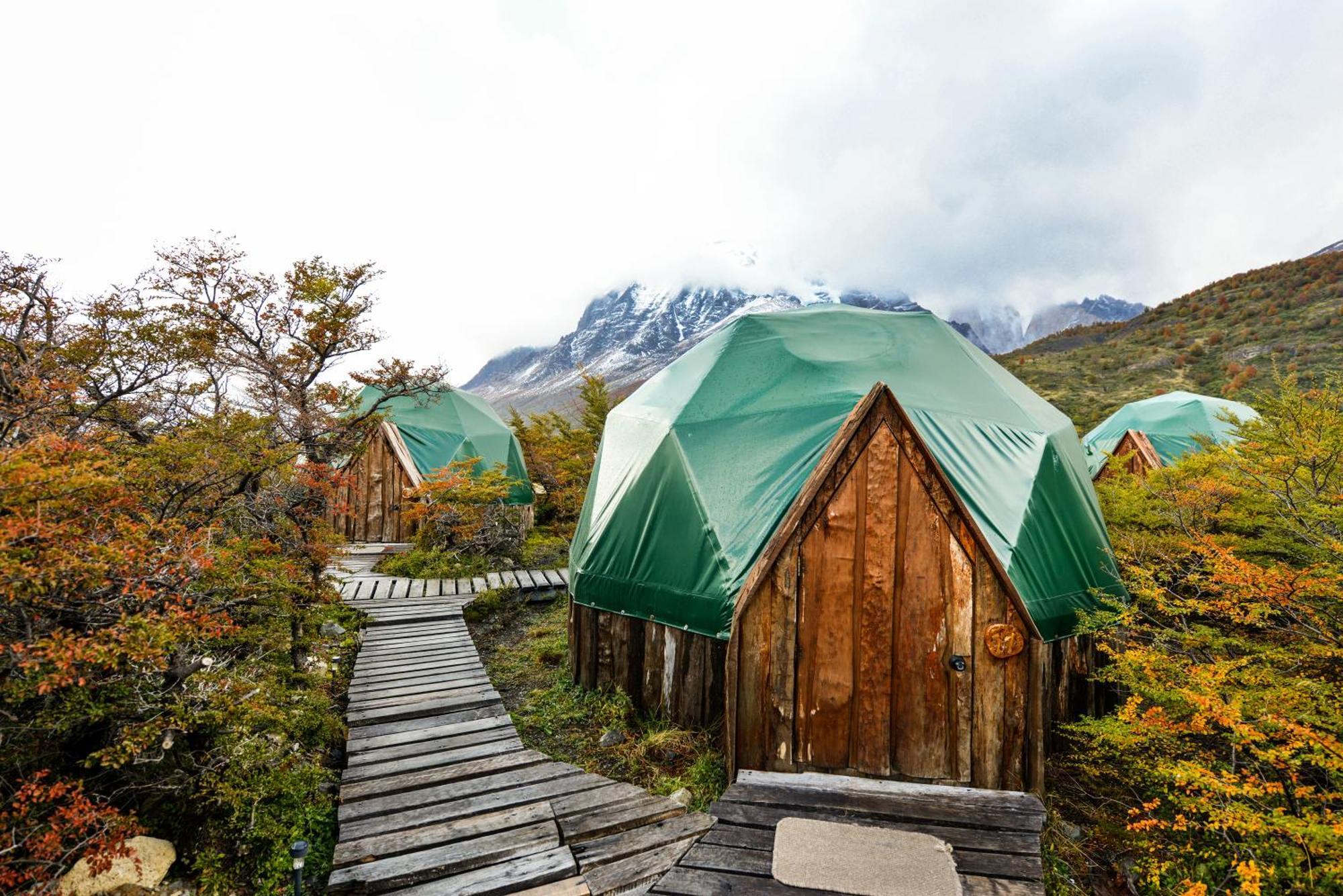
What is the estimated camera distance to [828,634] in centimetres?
438

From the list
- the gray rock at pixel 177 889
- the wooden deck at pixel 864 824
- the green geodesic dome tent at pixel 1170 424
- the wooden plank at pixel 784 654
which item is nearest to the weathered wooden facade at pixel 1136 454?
the green geodesic dome tent at pixel 1170 424

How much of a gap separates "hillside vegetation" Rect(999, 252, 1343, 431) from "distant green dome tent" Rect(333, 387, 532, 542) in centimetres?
2412

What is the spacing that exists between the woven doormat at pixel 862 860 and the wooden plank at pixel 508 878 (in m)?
1.51

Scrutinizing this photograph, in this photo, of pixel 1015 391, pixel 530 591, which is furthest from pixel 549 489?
pixel 1015 391

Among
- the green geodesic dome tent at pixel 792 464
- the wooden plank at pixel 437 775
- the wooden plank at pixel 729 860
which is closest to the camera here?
the wooden plank at pixel 729 860

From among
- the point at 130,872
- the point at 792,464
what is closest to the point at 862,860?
the point at 792,464

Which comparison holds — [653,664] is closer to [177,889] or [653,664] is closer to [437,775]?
[437,775]

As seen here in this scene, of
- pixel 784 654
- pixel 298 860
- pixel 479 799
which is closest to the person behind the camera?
pixel 298 860

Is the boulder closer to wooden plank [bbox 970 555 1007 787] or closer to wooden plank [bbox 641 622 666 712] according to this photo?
wooden plank [bbox 641 622 666 712]

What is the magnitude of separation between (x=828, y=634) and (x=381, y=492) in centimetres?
1543

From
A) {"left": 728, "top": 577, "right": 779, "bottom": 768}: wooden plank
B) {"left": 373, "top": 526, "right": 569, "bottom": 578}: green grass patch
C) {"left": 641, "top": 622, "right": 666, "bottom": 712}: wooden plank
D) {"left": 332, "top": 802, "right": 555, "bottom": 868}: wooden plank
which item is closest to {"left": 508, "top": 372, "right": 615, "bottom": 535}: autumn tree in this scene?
{"left": 373, "top": 526, "right": 569, "bottom": 578}: green grass patch

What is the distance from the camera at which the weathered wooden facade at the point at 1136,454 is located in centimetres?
1415

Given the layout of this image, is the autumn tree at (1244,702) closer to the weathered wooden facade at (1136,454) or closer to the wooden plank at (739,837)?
the wooden plank at (739,837)

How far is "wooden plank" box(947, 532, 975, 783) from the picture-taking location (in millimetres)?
4184
